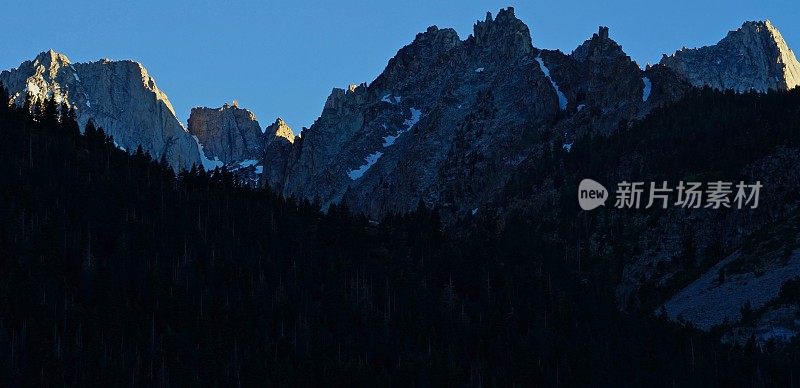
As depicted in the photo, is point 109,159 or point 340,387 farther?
Answer: point 109,159

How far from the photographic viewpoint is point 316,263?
155 meters

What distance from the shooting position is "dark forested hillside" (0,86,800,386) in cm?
11319

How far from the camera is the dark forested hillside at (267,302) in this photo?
113188 mm

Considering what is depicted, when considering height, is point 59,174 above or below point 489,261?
above

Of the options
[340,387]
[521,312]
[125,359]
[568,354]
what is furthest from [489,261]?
[125,359]

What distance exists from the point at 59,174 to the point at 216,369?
61037mm

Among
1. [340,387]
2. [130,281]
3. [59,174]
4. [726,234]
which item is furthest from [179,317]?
[726,234]

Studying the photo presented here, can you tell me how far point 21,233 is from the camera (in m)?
135

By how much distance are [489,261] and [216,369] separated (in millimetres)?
64168

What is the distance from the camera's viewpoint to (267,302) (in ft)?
445

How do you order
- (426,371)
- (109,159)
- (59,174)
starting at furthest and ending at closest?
(109,159), (59,174), (426,371)

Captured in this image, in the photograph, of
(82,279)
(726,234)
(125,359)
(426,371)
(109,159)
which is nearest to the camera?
(125,359)

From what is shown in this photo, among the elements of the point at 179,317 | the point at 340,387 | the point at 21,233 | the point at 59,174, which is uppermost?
the point at 59,174

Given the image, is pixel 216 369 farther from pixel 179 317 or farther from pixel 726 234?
pixel 726 234
